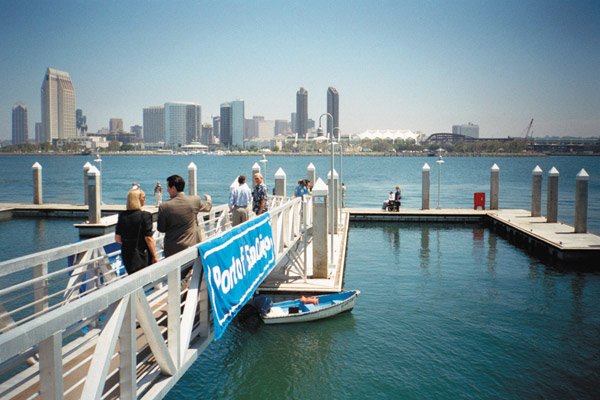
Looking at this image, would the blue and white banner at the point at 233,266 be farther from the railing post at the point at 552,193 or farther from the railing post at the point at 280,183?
the railing post at the point at 552,193

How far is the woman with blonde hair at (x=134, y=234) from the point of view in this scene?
676 cm

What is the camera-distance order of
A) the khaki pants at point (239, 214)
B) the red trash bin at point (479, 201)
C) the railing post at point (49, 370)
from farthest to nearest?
the red trash bin at point (479, 201) < the khaki pants at point (239, 214) < the railing post at point (49, 370)

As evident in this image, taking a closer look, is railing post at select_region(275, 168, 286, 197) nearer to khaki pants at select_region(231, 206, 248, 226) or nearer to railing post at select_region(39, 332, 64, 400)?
khaki pants at select_region(231, 206, 248, 226)

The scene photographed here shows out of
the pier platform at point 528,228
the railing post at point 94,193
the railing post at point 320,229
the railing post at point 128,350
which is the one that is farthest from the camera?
the railing post at point 94,193

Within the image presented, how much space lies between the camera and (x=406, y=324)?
48.0 ft

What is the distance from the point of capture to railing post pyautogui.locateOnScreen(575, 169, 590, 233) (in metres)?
24.2

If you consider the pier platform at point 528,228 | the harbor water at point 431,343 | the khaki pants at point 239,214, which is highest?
the khaki pants at point 239,214

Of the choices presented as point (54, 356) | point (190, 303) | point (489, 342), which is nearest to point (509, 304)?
point (489, 342)

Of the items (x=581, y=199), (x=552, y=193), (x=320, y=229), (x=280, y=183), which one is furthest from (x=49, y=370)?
(x=552, y=193)

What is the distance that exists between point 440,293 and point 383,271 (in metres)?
3.77

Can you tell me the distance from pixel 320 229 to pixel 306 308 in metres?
2.54

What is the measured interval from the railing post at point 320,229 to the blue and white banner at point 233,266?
474 centimetres

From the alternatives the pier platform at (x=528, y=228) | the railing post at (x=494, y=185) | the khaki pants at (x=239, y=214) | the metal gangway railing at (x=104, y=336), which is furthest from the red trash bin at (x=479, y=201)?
the metal gangway railing at (x=104, y=336)

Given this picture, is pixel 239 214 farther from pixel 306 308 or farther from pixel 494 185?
pixel 494 185
